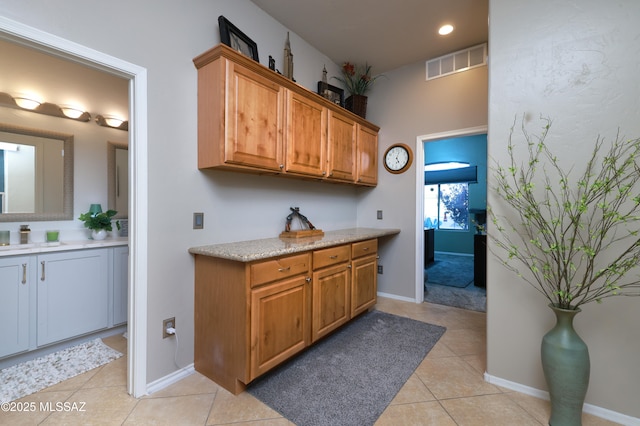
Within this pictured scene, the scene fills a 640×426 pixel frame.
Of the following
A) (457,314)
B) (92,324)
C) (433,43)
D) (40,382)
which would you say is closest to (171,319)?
(40,382)

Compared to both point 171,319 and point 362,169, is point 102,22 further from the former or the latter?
point 362,169

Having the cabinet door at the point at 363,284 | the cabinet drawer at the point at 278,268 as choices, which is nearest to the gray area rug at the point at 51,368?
the cabinet drawer at the point at 278,268

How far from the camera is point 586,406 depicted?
1.59 metres

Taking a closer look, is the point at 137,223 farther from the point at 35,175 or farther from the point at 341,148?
the point at 341,148

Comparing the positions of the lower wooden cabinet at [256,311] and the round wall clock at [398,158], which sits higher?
the round wall clock at [398,158]

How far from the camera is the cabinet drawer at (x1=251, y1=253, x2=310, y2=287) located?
1.69 meters

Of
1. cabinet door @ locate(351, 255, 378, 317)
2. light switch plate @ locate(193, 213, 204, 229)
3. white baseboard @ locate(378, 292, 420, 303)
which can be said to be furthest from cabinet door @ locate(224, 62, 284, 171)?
white baseboard @ locate(378, 292, 420, 303)

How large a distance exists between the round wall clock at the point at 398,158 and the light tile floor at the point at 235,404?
2278 millimetres

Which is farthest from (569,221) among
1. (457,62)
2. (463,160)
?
(463,160)

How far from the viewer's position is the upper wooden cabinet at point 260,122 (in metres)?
1.82

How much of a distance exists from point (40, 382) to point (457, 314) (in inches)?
146

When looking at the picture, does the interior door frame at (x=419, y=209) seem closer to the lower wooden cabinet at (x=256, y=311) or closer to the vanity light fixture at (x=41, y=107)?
the lower wooden cabinet at (x=256, y=311)

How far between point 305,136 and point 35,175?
2460mm

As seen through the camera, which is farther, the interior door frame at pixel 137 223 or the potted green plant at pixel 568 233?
the interior door frame at pixel 137 223
